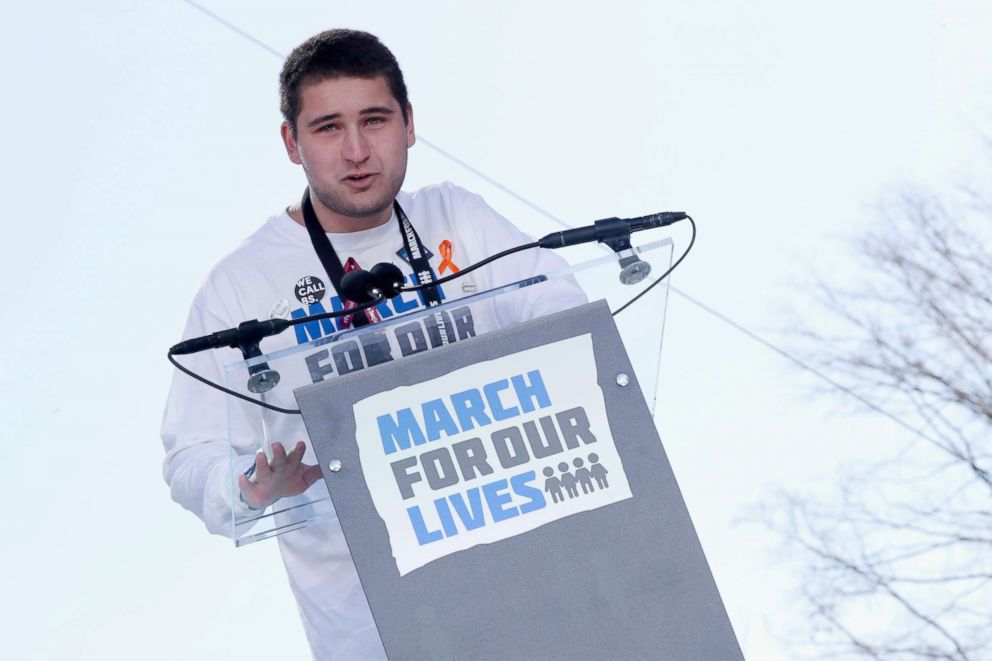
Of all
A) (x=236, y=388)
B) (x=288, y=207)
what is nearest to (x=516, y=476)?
(x=236, y=388)

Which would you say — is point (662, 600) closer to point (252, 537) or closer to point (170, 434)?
point (252, 537)

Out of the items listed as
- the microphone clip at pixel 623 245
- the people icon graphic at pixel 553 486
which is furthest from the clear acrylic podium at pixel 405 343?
the people icon graphic at pixel 553 486

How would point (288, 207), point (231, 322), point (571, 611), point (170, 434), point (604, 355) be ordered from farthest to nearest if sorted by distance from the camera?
point (288, 207) < point (231, 322) < point (170, 434) < point (604, 355) < point (571, 611)

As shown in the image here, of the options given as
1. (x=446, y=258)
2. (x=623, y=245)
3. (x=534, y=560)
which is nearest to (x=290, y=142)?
(x=446, y=258)

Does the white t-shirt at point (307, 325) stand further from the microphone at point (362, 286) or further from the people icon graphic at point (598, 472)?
the people icon graphic at point (598, 472)

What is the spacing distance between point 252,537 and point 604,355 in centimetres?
48

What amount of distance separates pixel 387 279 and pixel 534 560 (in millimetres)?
397

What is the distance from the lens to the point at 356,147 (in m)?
1.97

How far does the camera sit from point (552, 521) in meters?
1.47

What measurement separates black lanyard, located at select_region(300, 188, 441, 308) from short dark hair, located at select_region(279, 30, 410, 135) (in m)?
0.15

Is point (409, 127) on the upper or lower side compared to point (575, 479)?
upper

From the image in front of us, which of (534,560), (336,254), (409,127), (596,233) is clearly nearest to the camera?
(534,560)

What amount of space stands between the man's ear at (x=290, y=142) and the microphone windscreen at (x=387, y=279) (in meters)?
0.52

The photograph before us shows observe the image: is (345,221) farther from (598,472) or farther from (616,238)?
(598,472)
